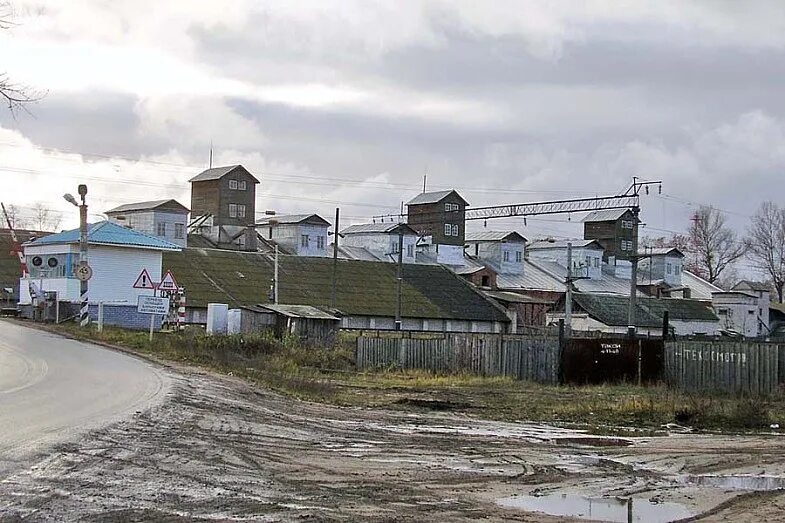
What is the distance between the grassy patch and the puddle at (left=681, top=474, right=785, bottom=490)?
6.91 meters

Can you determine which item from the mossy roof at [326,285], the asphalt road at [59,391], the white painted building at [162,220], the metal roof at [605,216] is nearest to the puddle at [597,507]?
the asphalt road at [59,391]

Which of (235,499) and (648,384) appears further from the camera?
(648,384)

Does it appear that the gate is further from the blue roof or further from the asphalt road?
the blue roof

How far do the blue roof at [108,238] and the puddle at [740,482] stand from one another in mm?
45802

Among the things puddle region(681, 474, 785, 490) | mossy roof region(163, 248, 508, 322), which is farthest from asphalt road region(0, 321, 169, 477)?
mossy roof region(163, 248, 508, 322)

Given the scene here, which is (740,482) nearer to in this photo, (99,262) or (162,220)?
(99,262)

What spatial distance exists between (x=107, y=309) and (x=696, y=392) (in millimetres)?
32287

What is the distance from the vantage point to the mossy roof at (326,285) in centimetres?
7219

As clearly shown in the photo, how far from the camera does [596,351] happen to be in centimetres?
4050

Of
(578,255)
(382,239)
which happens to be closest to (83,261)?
(382,239)

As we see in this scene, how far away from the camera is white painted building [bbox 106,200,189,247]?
91.5 m

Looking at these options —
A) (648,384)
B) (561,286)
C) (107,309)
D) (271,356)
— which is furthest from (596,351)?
(561,286)

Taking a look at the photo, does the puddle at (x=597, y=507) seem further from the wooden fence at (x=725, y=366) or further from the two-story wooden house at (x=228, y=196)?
the two-story wooden house at (x=228, y=196)

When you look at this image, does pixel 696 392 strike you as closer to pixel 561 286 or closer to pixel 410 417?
pixel 410 417
